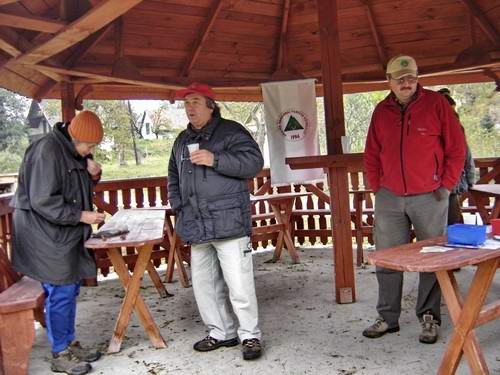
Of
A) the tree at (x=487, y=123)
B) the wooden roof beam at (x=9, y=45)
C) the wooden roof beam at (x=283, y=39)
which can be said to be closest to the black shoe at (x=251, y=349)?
the wooden roof beam at (x=9, y=45)

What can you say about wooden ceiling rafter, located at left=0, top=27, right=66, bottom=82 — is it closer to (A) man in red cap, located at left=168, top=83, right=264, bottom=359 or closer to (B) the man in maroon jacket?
(A) man in red cap, located at left=168, top=83, right=264, bottom=359

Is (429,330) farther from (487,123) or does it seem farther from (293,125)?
(487,123)

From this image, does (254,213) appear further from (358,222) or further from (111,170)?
(111,170)

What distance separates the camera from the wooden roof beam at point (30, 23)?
3.28 metres

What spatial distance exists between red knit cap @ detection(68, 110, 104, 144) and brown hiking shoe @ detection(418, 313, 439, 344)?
240 centimetres

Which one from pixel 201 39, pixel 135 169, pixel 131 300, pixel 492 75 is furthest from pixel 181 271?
pixel 135 169

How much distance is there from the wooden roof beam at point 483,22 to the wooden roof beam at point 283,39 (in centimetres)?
193

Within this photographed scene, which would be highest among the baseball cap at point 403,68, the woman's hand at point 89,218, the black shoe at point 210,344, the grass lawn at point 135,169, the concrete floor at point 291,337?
the baseball cap at point 403,68

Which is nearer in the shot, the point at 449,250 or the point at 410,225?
the point at 449,250

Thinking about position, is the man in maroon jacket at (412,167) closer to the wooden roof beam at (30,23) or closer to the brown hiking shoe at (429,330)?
the brown hiking shoe at (429,330)

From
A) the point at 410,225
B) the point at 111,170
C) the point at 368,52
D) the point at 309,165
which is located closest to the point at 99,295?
the point at 309,165

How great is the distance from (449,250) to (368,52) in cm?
464

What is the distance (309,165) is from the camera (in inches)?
164

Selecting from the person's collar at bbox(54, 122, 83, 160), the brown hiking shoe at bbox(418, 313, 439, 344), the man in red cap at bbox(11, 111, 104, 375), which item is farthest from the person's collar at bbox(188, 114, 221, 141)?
the brown hiking shoe at bbox(418, 313, 439, 344)
